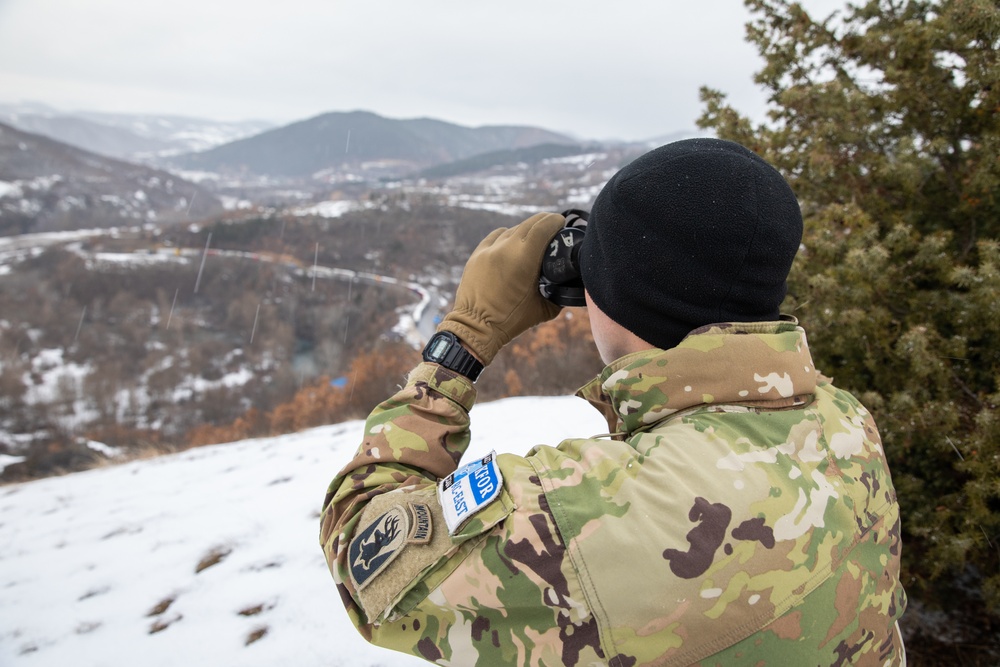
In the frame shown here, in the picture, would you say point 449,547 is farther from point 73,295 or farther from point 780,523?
point 73,295

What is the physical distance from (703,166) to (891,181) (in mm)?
2633

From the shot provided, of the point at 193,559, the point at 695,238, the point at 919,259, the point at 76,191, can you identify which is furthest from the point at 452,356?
the point at 76,191

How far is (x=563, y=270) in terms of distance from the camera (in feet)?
4.40

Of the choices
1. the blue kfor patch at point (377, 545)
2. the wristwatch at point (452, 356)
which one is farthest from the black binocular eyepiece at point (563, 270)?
the blue kfor patch at point (377, 545)

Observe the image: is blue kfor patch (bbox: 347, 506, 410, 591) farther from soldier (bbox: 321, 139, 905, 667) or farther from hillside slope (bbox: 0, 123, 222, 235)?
hillside slope (bbox: 0, 123, 222, 235)

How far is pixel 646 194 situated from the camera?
1004 millimetres

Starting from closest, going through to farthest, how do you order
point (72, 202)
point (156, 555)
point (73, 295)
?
point (156, 555) < point (73, 295) < point (72, 202)

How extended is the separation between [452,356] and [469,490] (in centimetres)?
45

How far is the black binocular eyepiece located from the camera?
4.38 ft

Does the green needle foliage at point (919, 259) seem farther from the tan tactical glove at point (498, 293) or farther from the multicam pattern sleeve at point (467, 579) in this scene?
the multicam pattern sleeve at point (467, 579)

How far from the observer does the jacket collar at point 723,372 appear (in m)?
0.94

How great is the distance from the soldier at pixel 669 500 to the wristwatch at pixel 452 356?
0.20 metres

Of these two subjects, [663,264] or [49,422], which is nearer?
[663,264]

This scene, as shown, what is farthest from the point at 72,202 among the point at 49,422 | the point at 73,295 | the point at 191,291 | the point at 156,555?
the point at 156,555
